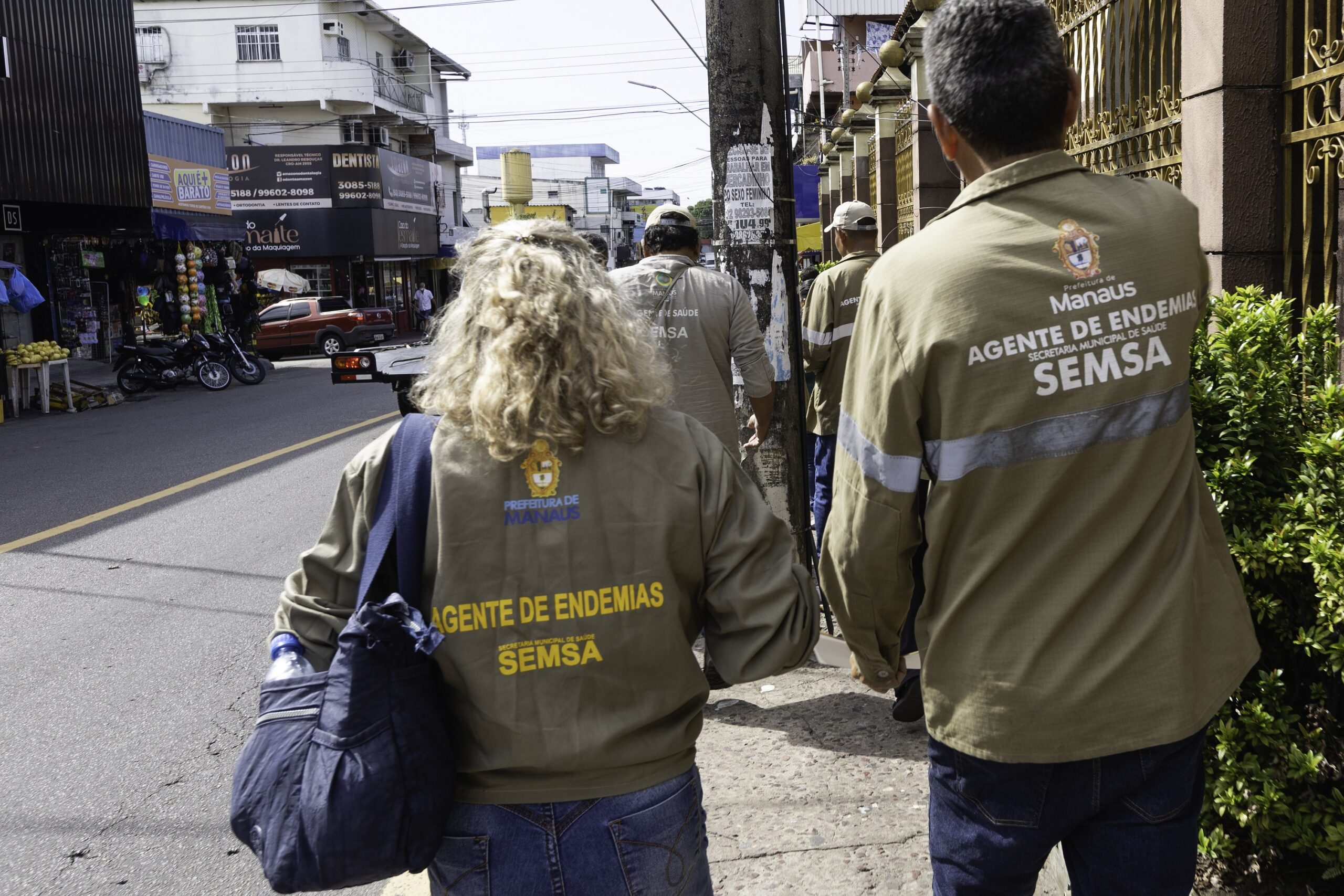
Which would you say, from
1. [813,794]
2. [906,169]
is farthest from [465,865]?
[906,169]

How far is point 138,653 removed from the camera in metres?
5.89

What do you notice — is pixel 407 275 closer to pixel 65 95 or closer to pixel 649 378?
pixel 65 95

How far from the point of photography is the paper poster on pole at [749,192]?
5.42 m

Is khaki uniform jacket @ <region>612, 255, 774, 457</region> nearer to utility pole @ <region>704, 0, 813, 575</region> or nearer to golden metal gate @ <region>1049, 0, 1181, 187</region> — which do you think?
utility pole @ <region>704, 0, 813, 575</region>

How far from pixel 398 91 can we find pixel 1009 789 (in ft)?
172

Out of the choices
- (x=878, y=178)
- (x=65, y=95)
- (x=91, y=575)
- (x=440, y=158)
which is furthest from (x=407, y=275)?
(x=91, y=575)

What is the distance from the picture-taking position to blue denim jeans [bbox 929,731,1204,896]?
1.94 metres

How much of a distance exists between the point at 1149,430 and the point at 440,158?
57.1 m

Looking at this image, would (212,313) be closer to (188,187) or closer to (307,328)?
(188,187)

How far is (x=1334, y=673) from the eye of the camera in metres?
2.78

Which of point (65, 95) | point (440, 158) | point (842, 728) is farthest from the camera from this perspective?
point (440, 158)

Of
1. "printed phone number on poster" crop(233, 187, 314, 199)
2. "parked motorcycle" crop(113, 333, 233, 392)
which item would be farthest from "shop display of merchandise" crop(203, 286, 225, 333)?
"printed phone number on poster" crop(233, 187, 314, 199)

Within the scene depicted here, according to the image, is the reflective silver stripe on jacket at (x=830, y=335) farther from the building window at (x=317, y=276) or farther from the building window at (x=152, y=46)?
the building window at (x=152, y=46)

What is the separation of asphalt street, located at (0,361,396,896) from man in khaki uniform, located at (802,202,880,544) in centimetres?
299
